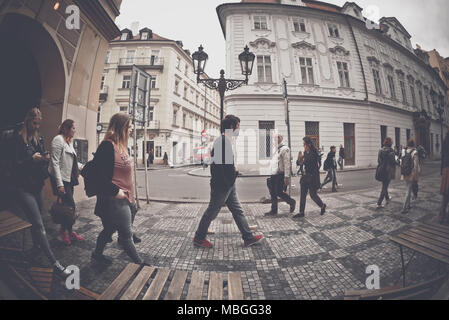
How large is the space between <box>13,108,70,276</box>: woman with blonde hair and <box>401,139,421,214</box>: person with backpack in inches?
87.0

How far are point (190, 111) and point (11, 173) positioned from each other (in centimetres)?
168

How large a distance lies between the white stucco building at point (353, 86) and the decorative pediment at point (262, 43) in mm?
32

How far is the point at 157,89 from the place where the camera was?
1.60 metres

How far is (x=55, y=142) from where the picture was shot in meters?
0.83

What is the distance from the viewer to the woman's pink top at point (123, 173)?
1.08m

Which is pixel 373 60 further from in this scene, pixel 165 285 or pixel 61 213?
pixel 61 213

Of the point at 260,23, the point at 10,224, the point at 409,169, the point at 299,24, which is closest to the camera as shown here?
the point at 10,224

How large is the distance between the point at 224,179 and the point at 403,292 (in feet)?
4.21

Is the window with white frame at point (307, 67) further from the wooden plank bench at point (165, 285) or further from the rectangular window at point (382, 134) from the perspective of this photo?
the wooden plank bench at point (165, 285)

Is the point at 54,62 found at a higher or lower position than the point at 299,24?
lower

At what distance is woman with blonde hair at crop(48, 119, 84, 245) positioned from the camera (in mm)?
832

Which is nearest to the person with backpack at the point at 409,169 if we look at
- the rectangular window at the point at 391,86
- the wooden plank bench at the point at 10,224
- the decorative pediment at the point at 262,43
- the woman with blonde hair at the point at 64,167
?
the rectangular window at the point at 391,86

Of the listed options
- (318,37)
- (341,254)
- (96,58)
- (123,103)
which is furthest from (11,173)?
(318,37)

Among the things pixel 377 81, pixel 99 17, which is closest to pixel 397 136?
pixel 377 81
